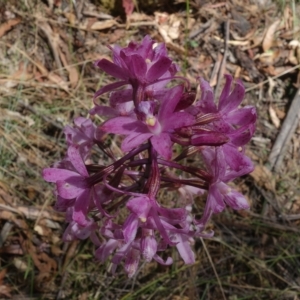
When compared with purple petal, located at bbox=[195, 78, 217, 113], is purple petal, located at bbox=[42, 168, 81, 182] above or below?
below

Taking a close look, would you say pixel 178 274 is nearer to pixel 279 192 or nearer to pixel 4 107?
pixel 279 192

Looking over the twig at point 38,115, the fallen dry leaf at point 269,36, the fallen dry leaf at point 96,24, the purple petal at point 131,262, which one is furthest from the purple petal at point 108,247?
the fallen dry leaf at point 269,36

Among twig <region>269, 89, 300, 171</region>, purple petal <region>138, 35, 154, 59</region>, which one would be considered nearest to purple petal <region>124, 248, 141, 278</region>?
purple petal <region>138, 35, 154, 59</region>

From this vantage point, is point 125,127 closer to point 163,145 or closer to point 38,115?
point 163,145

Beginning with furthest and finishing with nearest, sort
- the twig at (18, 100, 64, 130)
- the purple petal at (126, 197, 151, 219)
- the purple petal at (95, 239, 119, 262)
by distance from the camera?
the twig at (18, 100, 64, 130), the purple petal at (95, 239, 119, 262), the purple petal at (126, 197, 151, 219)

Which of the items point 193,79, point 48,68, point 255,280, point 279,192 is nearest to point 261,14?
point 193,79

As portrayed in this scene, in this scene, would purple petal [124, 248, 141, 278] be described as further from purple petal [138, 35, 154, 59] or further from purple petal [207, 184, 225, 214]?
purple petal [138, 35, 154, 59]
